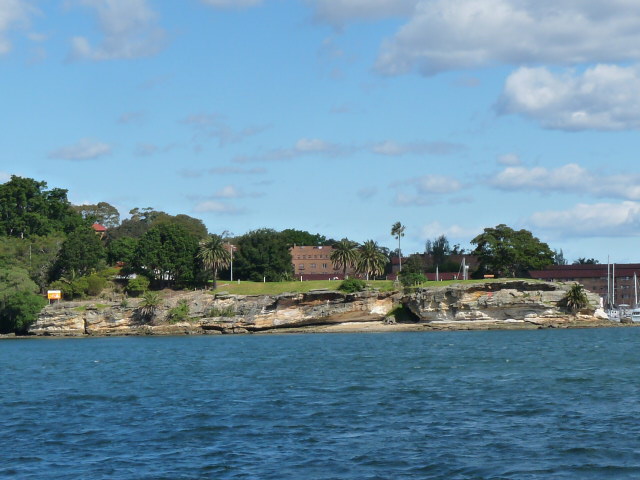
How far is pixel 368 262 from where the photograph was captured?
459 feet

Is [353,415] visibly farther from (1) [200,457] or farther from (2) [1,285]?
(2) [1,285]

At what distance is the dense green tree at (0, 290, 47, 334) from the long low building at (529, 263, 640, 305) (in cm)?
8847

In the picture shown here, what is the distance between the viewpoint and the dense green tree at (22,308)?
4542 inches

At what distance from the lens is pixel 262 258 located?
141 meters

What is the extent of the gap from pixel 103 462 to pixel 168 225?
111675mm

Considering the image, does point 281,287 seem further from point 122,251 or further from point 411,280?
point 122,251

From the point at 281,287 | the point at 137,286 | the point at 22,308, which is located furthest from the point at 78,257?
the point at 281,287

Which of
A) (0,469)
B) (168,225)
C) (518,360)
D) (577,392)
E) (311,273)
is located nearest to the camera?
(0,469)

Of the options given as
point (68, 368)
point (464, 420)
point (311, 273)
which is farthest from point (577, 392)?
point (311, 273)

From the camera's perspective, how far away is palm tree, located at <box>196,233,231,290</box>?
424 ft

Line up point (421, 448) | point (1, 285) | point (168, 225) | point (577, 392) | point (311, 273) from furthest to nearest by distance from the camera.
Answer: point (311, 273) < point (168, 225) < point (1, 285) < point (577, 392) < point (421, 448)

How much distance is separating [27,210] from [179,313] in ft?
149

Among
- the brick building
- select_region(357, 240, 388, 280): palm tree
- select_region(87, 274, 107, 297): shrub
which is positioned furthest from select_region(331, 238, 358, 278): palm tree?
the brick building

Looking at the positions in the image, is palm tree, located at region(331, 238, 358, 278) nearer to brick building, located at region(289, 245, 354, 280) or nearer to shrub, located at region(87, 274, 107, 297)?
shrub, located at region(87, 274, 107, 297)
